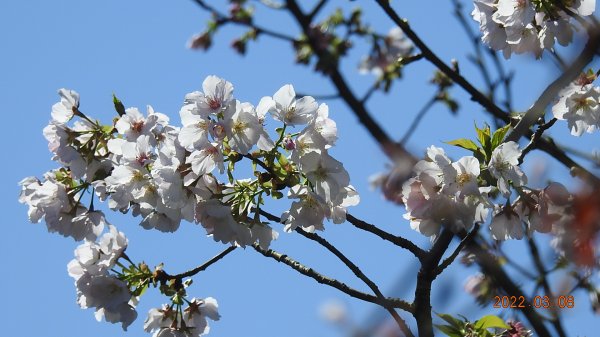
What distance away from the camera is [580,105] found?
3.39m

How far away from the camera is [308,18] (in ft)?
8.89

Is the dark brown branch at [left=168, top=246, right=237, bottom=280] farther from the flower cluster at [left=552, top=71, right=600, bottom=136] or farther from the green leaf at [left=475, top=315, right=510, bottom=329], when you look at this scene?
the flower cluster at [left=552, top=71, right=600, bottom=136]

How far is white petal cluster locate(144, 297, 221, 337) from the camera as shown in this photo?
3.30 m

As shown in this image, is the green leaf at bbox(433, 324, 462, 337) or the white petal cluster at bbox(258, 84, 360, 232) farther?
the green leaf at bbox(433, 324, 462, 337)

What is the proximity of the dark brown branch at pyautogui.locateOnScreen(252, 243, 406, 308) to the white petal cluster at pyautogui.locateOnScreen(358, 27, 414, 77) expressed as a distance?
465cm

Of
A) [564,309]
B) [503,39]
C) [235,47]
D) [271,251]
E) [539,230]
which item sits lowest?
[564,309]

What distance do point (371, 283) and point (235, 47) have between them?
543 cm

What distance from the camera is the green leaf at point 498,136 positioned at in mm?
2826

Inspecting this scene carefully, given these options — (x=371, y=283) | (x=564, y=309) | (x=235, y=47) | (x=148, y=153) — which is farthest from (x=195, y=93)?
(x=235, y=47)

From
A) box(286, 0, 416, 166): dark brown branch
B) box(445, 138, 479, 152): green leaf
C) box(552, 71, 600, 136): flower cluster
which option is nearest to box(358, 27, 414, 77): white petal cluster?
box(552, 71, 600, 136): flower cluster

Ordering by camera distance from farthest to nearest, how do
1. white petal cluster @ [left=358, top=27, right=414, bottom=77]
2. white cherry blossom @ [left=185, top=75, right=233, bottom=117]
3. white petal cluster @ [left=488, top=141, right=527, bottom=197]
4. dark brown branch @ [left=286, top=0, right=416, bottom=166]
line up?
1. white petal cluster @ [left=358, top=27, right=414, bottom=77]
2. white cherry blossom @ [left=185, top=75, right=233, bottom=117]
3. white petal cluster @ [left=488, top=141, right=527, bottom=197]
4. dark brown branch @ [left=286, top=0, right=416, bottom=166]

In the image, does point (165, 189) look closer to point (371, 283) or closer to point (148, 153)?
point (148, 153)

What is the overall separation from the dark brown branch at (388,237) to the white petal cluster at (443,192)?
66 millimetres
